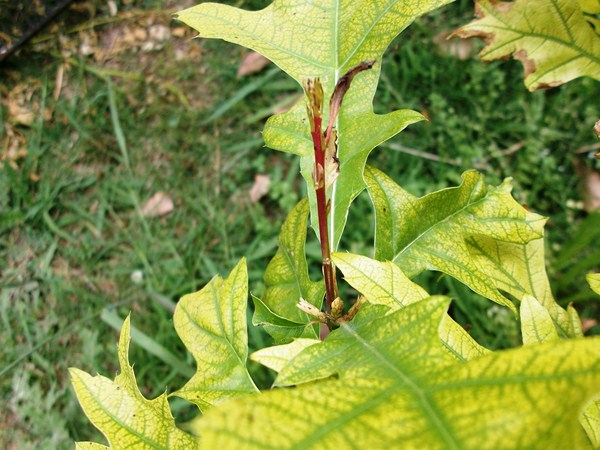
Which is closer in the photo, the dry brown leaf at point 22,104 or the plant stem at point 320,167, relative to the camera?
the plant stem at point 320,167

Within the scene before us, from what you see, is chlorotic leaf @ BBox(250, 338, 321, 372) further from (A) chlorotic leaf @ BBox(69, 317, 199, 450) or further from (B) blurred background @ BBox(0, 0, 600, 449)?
(B) blurred background @ BBox(0, 0, 600, 449)

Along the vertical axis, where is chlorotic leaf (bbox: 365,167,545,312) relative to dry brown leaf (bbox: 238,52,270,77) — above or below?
above

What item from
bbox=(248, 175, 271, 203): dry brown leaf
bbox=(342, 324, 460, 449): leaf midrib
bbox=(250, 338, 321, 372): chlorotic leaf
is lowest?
bbox=(248, 175, 271, 203): dry brown leaf

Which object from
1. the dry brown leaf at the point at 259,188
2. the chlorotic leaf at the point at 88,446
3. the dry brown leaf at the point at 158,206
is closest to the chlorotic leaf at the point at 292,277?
the chlorotic leaf at the point at 88,446

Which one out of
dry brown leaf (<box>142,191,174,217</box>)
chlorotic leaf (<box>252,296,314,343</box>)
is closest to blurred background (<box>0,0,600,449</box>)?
dry brown leaf (<box>142,191,174,217</box>)

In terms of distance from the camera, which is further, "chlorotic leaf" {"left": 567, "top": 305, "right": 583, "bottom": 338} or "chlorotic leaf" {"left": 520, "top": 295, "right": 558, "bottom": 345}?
"chlorotic leaf" {"left": 567, "top": 305, "right": 583, "bottom": 338}

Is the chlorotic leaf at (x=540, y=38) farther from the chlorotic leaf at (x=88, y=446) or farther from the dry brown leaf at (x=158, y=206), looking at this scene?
the dry brown leaf at (x=158, y=206)

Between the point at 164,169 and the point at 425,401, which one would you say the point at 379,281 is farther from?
the point at 164,169
